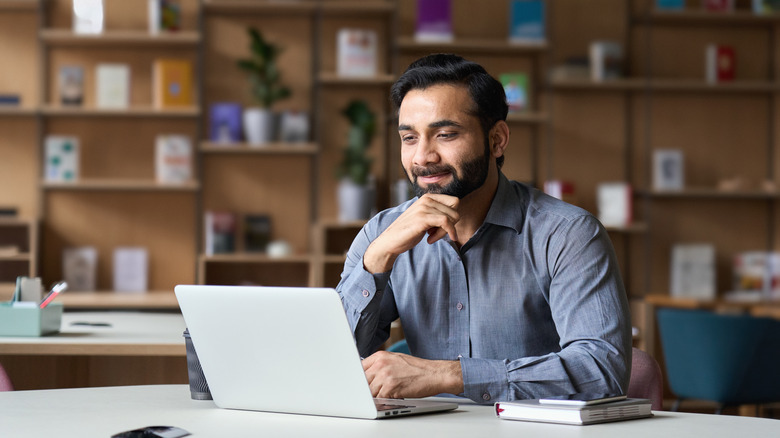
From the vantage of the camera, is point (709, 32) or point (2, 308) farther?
point (709, 32)

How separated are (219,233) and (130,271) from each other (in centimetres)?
55

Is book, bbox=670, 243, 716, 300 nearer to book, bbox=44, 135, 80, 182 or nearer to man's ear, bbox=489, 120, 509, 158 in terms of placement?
book, bbox=44, 135, 80, 182

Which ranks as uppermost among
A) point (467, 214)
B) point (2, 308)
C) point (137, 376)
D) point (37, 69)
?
point (37, 69)

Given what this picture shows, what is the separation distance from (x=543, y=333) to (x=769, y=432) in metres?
0.60

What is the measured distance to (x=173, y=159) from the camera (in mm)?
5070

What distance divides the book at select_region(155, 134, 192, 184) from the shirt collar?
3359 mm

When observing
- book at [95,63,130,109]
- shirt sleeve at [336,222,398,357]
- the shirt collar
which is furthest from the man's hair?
book at [95,63,130,109]

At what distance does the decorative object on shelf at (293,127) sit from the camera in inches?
201

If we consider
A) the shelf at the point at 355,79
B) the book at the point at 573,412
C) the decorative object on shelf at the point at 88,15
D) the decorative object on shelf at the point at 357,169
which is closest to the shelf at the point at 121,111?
the decorative object on shelf at the point at 88,15

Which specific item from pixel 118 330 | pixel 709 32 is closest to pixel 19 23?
pixel 118 330

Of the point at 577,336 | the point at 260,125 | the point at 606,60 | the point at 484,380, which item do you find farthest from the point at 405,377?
the point at 606,60

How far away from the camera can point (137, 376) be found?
2773 millimetres

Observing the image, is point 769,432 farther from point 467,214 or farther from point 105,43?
point 105,43

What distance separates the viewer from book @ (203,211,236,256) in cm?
504
